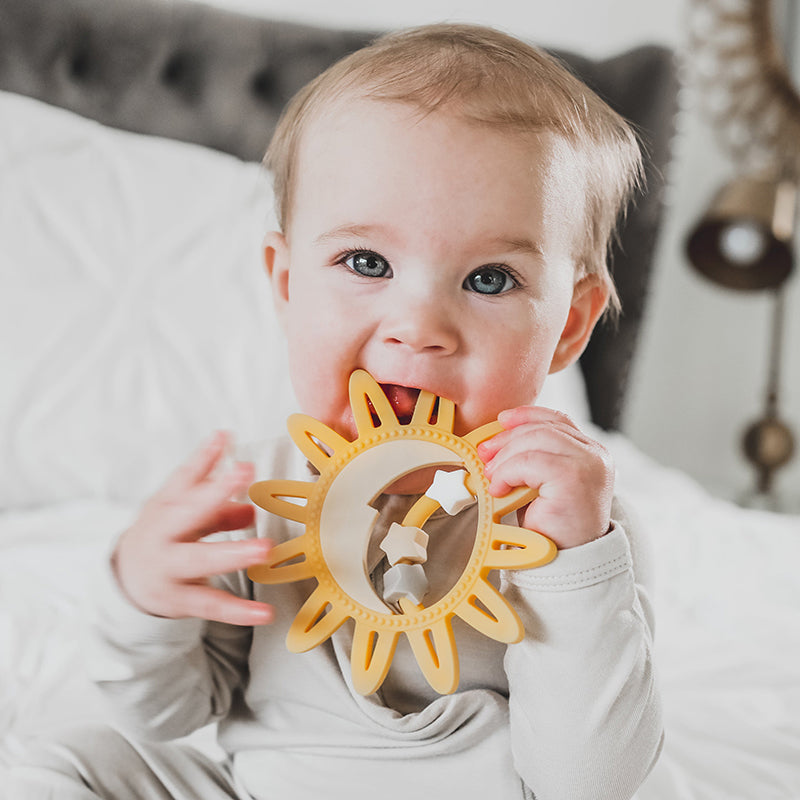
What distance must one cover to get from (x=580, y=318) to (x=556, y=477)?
27 centimetres

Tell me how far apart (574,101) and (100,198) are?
104 centimetres

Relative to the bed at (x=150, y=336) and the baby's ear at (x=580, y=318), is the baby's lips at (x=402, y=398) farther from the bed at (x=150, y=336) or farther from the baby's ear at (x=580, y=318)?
the bed at (x=150, y=336)

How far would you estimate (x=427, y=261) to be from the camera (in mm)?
695

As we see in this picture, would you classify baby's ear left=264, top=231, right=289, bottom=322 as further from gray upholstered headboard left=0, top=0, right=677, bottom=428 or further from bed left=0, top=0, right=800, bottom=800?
gray upholstered headboard left=0, top=0, right=677, bottom=428

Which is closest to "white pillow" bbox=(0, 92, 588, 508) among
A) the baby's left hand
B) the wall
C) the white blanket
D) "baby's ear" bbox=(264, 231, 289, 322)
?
the white blanket

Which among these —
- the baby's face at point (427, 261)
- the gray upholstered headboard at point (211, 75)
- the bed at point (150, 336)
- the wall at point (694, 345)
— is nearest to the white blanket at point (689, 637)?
the bed at point (150, 336)

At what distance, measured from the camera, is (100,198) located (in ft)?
5.24

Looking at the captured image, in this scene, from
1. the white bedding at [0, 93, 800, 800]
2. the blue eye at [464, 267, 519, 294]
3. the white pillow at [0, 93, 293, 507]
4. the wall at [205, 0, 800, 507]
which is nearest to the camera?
the blue eye at [464, 267, 519, 294]

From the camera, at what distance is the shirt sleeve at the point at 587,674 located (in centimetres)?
65

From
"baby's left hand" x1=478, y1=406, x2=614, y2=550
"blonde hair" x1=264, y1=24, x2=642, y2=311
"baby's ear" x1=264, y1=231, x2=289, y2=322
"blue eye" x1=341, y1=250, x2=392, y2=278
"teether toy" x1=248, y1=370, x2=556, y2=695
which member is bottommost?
"teether toy" x1=248, y1=370, x2=556, y2=695

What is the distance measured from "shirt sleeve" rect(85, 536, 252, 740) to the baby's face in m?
0.21

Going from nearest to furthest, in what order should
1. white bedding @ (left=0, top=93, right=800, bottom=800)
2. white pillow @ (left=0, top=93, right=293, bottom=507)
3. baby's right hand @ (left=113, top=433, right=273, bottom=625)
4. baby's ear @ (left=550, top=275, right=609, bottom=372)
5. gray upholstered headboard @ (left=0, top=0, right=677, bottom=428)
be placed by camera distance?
1. baby's right hand @ (left=113, top=433, right=273, bottom=625)
2. baby's ear @ (left=550, top=275, right=609, bottom=372)
3. white bedding @ (left=0, top=93, right=800, bottom=800)
4. white pillow @ (left=0, top=93, right=293, bottom=507)
5. gray upholstered headboard @ (left=0, top=0, right=677, bottom=428)

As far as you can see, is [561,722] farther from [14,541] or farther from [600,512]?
[14,541]

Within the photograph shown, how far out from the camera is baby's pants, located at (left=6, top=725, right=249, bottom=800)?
735 millimetres
